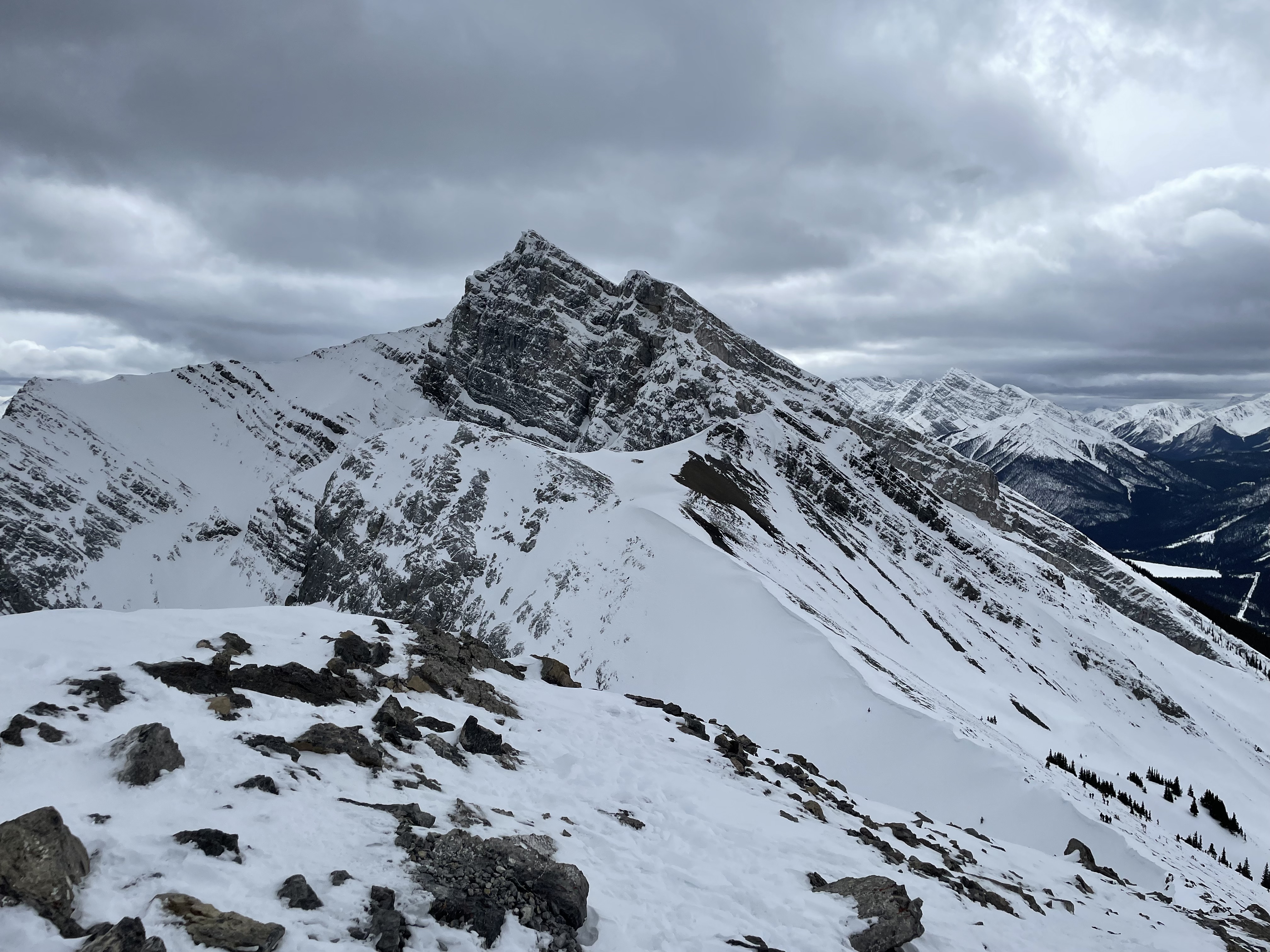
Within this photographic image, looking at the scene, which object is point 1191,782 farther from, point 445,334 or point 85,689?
point 445,334

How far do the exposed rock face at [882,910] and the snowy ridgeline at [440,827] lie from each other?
0.15 feet

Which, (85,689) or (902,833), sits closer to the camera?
(85,689)

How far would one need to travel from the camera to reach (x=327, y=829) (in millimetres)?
8234

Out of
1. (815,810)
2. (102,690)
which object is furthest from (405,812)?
(815,810)

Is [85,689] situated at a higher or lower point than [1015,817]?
higher

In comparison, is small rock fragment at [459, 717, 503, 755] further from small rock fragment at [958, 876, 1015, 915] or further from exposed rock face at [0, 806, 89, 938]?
small rock fragment at [958, 876, 1015, 915]

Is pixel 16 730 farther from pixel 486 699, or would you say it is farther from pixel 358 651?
pixel 486 699

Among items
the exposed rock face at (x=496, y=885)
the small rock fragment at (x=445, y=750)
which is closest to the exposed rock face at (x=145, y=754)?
the exposed rock face at (x=496, y=885)

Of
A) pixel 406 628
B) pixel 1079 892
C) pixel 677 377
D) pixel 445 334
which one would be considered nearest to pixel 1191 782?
pixel 1079 892

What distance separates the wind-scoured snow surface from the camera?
1452 centimetres

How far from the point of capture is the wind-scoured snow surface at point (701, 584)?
14.5 metres

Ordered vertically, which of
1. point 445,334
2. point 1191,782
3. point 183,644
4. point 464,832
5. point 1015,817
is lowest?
point 1191,782

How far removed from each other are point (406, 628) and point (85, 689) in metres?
9.06

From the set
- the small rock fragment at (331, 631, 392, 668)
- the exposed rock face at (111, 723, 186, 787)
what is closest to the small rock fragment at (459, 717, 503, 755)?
the small rock fragment at (331, 631, 392, 668)
